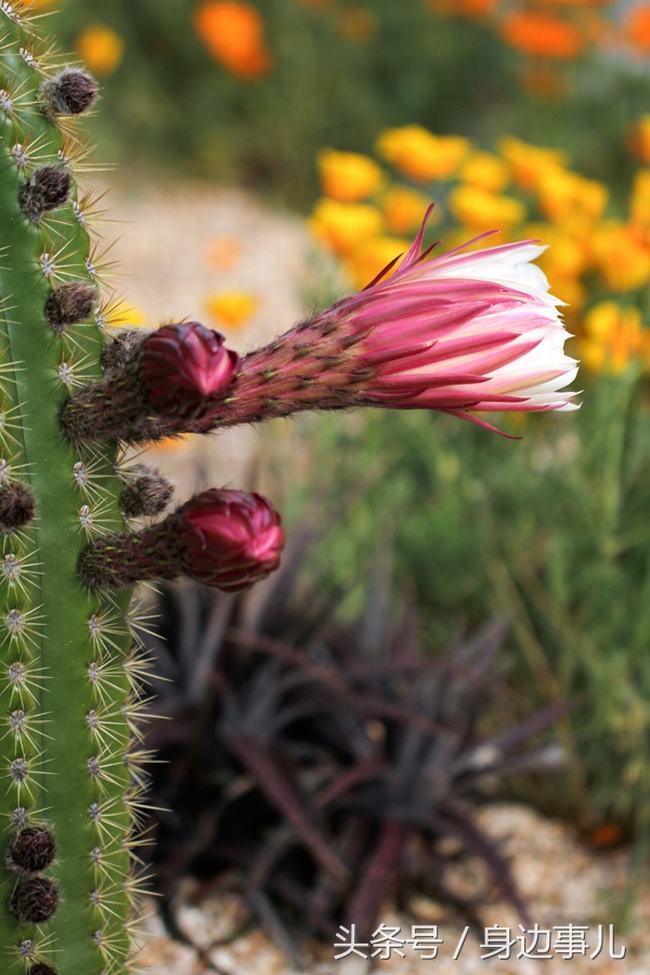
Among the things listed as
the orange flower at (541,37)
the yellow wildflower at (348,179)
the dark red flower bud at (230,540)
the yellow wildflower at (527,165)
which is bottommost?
the dark red flower bud at (230,540)

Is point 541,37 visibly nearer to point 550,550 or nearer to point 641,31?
point 641,31

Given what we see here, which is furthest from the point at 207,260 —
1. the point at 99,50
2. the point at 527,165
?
the point at 527,165

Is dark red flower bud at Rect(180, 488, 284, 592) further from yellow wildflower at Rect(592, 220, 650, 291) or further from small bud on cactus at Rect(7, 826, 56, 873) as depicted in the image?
yellow wildflower at Rect(592, 220, 650, 291)

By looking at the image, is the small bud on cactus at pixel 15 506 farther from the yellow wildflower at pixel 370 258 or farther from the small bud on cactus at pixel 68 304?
the yellow wildflower at pixel 370 258

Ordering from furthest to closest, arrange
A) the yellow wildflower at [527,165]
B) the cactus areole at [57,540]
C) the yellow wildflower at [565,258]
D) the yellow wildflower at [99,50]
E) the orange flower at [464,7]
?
the orange flower at [464,7], the yellow wildflower at [99,50], the yellow wildflower at [527,165], the yellow wildflower at [565,258], the cactus areole at [57,540]

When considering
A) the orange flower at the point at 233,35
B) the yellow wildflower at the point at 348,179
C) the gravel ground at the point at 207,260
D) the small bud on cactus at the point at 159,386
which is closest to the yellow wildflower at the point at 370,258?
the yellow wildflower at the point at 348,179

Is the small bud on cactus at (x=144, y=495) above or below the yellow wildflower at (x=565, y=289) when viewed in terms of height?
below

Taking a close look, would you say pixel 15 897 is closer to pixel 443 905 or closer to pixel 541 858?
pixel 443 905
